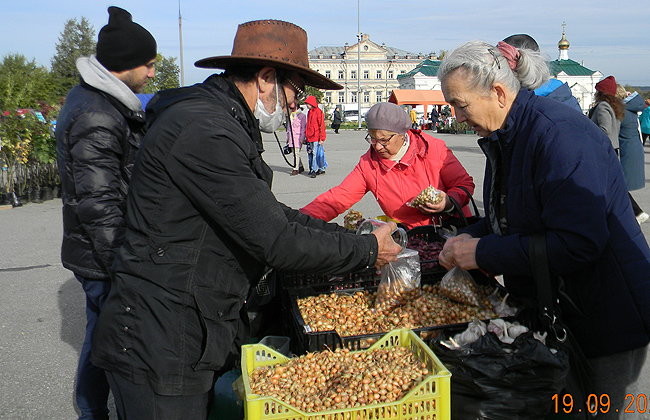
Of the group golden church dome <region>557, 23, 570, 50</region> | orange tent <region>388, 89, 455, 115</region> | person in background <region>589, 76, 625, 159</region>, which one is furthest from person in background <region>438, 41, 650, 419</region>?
golden church dome <region>557, 23, 570, 50</region>

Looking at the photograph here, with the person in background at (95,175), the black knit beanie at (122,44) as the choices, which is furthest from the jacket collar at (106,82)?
the black knit beanie at (122,44)

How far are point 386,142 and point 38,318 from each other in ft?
12.2

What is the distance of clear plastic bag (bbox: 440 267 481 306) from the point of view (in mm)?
2494

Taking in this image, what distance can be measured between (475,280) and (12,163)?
984 cm

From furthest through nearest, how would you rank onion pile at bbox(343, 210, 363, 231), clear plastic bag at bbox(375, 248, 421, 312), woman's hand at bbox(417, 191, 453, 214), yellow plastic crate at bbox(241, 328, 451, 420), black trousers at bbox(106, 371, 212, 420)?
1. onion pile at bbox(343, 210, 363, 231)
2. woman's hand at bbox(417, 191, 453, 214)
3. clear plastic bag at bbox(375, 248, 421, 312)
4. black trousers at bbox(106, 371, 212, 420)
5. yellow plastic crate at bbox(241, 328, 451, 420)

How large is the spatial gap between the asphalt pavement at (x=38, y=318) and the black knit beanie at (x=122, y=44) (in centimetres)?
228

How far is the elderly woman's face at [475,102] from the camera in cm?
213

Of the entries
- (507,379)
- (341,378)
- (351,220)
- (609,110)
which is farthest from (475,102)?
(609,110)

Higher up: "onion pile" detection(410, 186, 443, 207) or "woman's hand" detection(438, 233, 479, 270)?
"onion pile" detection(410, 186, 443, 207)

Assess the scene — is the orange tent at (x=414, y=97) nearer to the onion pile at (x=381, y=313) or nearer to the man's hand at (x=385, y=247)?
the onion pile at (x=381, y=313)

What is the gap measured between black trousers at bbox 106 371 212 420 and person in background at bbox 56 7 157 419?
2.96 feet

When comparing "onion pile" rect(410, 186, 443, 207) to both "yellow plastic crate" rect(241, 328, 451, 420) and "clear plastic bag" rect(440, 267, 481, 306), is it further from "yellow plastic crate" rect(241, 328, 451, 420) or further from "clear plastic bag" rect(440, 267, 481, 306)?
"yellow plastic crate" rect(241, 328, 451, 420)

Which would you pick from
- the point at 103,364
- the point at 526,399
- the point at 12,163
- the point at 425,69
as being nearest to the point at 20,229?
the point at 12,163

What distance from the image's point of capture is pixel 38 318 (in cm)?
506
